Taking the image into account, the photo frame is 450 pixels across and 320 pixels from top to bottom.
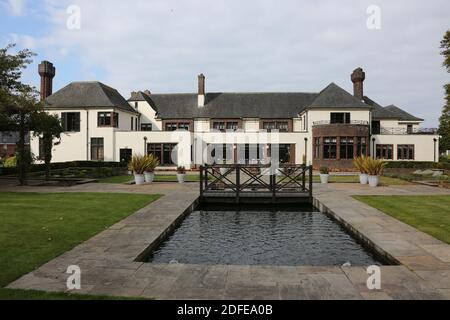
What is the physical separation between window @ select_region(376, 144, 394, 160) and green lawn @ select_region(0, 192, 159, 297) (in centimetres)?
2904

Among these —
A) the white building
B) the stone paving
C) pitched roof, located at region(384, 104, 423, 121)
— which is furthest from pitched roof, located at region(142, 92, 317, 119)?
the stone paving

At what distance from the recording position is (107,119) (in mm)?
36031

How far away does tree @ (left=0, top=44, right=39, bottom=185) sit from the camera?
17797 millimetres

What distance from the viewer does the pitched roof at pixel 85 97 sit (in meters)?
36.3

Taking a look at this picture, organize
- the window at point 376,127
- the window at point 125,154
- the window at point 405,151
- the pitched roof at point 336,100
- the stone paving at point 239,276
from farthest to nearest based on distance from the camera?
1. the window at point 376,127
2. the window at point 405,151
3. the pitched roof at point 336,100
4. the window at point 125,154
5. the stone paving at point 239,276

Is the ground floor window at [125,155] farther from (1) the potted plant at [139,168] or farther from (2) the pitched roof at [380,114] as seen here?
(2) the pitched roof at [380,114]

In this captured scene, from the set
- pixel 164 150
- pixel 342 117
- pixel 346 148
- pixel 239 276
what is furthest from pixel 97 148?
pixel 239 276

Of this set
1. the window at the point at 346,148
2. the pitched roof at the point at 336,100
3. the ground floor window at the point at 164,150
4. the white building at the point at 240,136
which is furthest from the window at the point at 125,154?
the window at the point at 346,148

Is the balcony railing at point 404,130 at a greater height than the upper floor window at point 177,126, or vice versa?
the upper floor window at point 177,126

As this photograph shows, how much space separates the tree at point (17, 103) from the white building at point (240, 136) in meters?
15.3

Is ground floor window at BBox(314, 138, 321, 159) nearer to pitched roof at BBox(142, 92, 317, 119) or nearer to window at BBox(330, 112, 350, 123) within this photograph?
window at BBox(330, 112, 350, 123)

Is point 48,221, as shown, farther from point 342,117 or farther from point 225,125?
point 342,117

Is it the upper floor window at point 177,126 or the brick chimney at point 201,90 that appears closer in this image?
the upper floor window at point 177,126
